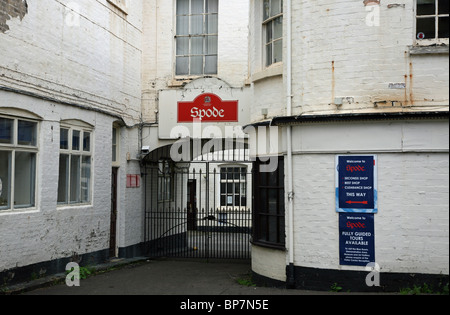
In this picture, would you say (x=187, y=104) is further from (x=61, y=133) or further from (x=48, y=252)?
(x=48, y=252)

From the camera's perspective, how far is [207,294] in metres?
9.29

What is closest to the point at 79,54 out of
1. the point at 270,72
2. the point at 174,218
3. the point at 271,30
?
the point at 271,30

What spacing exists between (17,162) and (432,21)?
8305mm

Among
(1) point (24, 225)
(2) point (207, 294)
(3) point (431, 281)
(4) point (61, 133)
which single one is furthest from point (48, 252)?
(3) point (431, 281)

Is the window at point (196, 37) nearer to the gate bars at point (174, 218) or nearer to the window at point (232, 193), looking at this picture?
the gate bars at point (174, 218)

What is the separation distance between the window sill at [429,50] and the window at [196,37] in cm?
692

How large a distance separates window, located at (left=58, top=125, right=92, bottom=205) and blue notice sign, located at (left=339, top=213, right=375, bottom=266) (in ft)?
21.0

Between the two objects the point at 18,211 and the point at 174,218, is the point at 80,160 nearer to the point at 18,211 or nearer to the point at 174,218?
the point at 18,211

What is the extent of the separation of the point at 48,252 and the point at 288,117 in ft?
19.2

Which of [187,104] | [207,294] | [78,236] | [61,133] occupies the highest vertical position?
[187,104]

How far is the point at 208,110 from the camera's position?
13.8m

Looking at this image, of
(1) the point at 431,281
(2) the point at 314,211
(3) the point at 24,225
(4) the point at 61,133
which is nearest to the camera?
(1) the point at 431,281

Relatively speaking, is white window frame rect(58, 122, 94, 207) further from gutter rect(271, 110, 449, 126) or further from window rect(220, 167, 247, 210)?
window rect(220, 167, 247, 210)

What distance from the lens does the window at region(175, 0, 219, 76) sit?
47.4 feet
